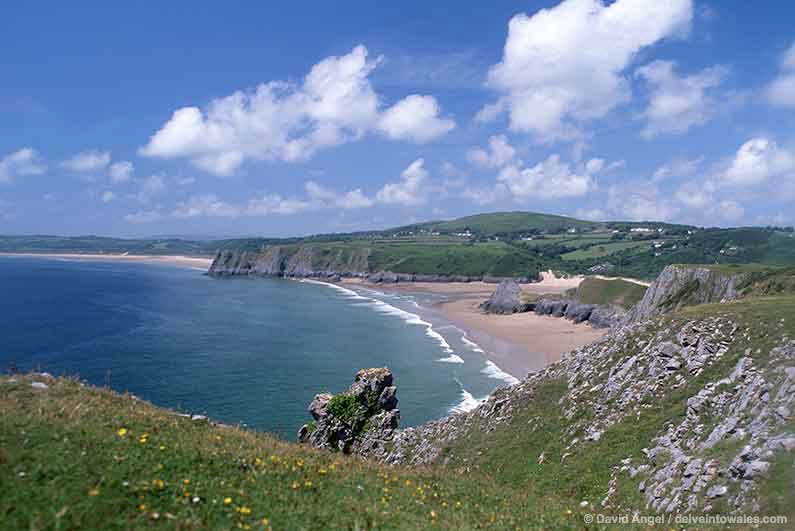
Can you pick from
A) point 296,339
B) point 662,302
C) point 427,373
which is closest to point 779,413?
point 662,302

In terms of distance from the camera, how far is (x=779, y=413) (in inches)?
746

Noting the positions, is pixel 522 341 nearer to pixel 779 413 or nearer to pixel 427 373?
pixel 427 373

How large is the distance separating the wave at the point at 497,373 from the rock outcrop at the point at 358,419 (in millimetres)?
30981

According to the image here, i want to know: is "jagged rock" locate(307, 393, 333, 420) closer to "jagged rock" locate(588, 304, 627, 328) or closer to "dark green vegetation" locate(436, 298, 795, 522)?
"dark green vegetation" locate(436, 298, 795, 522)

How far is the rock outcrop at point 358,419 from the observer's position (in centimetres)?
3541

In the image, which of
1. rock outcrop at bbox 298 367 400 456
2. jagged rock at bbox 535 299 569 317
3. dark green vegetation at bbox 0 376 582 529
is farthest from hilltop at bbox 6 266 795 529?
jagged rock at bbox 535 299 569 317

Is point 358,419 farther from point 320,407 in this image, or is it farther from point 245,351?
point 245,351

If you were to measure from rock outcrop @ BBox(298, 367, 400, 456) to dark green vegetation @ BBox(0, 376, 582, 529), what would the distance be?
1919 cm

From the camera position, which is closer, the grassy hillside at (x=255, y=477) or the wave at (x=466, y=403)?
the grassy hillside at (x=255, y=477)

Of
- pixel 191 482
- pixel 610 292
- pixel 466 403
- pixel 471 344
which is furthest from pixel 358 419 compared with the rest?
pixel 610 292

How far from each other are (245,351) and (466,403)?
40566 millimetres

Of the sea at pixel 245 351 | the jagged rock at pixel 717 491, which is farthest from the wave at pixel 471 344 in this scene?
the jagged rock at pixel 717 491

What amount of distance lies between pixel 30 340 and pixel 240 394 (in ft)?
163

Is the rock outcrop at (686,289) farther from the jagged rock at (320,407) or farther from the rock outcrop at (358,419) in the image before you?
the jagged rock at (320,407)
